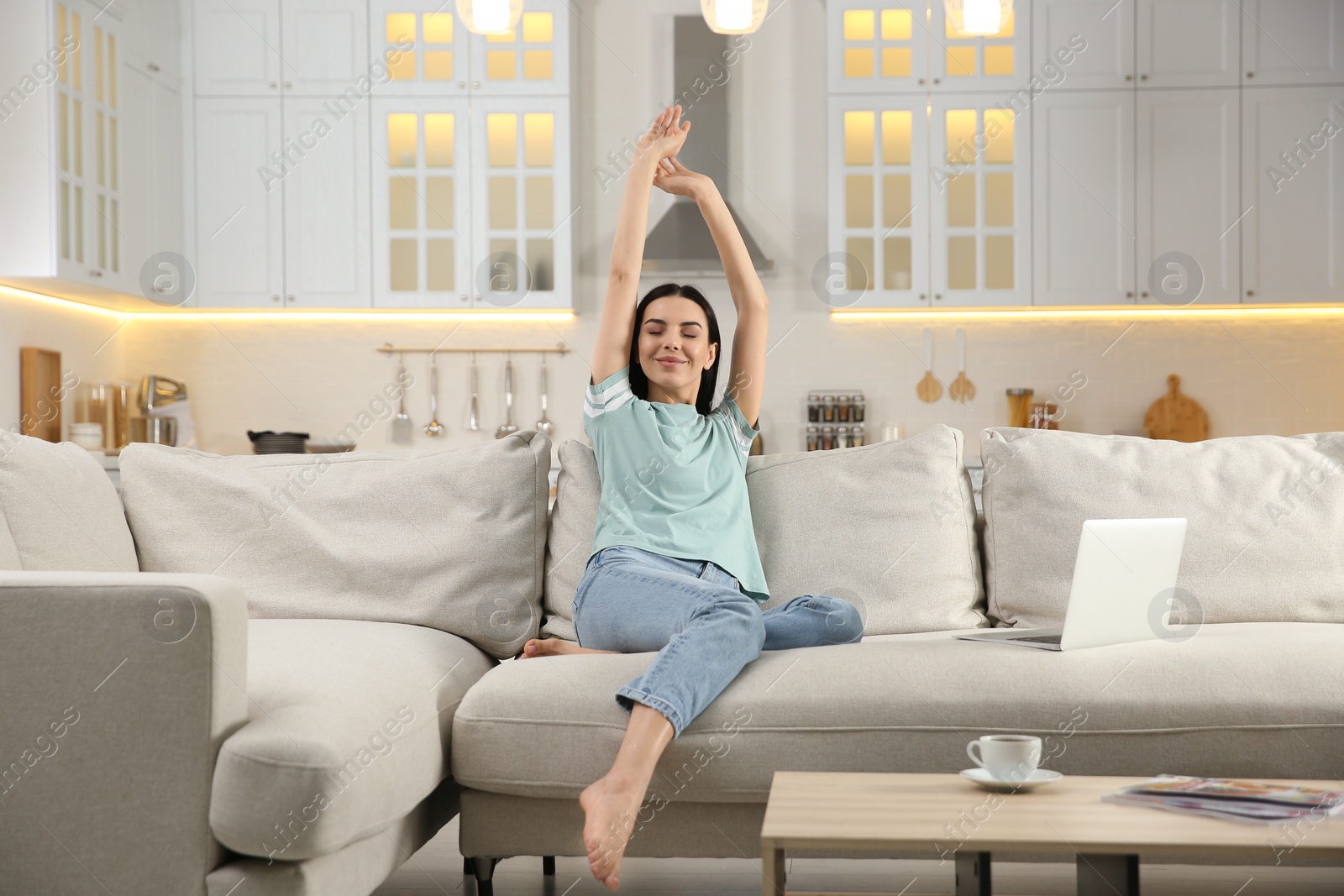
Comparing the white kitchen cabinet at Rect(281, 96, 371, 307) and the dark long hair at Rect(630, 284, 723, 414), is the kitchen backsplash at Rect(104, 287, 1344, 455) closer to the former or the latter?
the white kitchen cabinet at Rect(281, 96, 371, 307)

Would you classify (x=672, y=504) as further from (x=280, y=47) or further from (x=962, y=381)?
(x=280, y=47)

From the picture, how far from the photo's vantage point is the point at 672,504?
220 centimetres

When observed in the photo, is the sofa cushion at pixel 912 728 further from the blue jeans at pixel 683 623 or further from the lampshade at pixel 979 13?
the lampshade at pixel 979 13

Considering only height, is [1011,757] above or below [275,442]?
below

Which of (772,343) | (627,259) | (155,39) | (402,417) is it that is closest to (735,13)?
(627,259)

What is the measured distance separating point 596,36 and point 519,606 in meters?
3.35

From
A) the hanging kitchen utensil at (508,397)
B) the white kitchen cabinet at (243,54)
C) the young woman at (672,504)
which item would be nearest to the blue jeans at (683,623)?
the young woman at (672,504)

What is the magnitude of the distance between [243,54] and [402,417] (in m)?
1.56

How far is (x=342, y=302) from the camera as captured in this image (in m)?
4.57

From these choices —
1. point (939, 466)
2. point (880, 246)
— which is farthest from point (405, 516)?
point (880, 246)

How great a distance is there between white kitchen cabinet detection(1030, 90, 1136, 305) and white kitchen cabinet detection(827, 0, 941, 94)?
1.69 ft

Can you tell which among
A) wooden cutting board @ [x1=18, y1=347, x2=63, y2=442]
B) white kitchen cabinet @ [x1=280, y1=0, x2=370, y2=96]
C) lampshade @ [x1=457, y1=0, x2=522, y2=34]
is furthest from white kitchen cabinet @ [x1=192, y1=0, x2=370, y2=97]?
lampshade @ [x1=457, y1=0, x2=522, y2=34]

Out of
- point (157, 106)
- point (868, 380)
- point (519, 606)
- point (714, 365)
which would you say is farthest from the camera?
point (868, 380)

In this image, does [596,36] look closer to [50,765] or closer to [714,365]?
[714,365]
